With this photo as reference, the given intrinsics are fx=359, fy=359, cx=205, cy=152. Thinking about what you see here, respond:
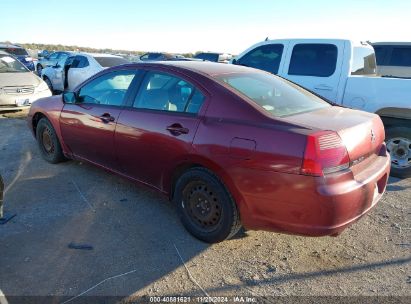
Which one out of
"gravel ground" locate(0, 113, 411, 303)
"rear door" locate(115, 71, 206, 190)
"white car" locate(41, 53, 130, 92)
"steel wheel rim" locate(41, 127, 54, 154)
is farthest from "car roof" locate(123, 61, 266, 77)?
"white car" locate(41, 53, 130, 92)

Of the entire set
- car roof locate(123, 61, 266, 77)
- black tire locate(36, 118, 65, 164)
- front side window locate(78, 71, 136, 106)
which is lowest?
black tire locate(36, 118, 65, 164)

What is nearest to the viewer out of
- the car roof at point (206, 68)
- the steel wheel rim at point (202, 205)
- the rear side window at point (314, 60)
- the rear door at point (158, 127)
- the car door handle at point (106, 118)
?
the steel wheel rim at point (202, 205)

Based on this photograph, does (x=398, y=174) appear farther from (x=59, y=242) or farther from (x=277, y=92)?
(x=59, y=242)

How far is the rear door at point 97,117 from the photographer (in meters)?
4.05

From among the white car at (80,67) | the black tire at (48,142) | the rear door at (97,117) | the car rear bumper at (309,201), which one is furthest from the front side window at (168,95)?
the white car at (80,67)

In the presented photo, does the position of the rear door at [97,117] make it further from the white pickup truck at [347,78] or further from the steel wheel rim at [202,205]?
the white pickup truck at [347,78]

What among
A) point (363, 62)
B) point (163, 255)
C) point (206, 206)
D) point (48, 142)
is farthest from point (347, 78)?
point (48, 142)

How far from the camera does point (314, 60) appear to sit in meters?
5.89

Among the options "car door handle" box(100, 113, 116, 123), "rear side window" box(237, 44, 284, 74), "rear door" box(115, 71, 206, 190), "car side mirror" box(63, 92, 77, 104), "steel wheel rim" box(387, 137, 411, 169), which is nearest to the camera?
"rear door" box(115, 71, 206, 190)

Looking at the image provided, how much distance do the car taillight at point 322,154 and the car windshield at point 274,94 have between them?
1.57ft

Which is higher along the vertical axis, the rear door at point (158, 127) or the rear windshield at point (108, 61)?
the rear windshield at point (108, 61)

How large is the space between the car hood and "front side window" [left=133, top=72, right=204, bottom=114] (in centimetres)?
654

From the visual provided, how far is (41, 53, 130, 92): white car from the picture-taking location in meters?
11.0

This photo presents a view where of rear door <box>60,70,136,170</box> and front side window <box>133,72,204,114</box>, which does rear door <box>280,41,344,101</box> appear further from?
rear door <box>60,70,136,170</box>
